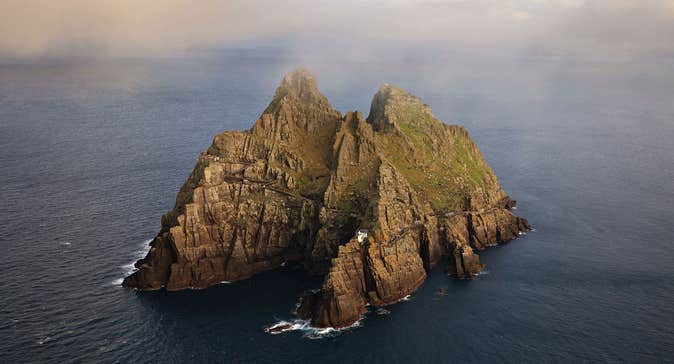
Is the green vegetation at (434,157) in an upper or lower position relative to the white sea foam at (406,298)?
upper

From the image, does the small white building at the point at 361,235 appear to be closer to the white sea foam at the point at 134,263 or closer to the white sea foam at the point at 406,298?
the white sea foam at the point at 406,298

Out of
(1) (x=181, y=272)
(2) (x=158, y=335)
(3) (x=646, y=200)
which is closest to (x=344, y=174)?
(1) (x=181, y=272)

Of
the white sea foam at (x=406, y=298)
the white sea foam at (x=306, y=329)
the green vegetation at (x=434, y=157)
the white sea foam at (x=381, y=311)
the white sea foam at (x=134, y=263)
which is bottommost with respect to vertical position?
the white sea foam at (x=306, y=329)

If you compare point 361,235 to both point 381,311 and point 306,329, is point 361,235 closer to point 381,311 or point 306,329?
point 381,311

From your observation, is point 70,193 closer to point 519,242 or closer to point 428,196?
point 428,196

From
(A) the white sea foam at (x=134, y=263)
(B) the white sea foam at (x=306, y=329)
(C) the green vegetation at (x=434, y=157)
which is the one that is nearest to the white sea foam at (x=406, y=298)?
→ (B) the white sea foam at (x=306, y=329)

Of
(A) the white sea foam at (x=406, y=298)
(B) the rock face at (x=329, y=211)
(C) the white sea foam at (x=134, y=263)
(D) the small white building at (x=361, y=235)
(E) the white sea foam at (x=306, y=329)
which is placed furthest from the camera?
(C) the white sea foam at (x=134, y=263)
